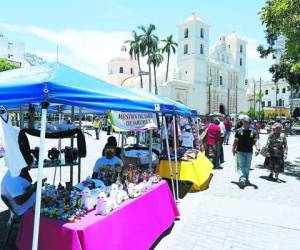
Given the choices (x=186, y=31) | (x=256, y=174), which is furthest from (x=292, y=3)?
(x=186, y=31)

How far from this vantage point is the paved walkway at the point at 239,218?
575 centimetres

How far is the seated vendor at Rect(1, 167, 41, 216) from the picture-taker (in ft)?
16.3

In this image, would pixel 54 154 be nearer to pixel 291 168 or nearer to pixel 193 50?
pixel 291 168

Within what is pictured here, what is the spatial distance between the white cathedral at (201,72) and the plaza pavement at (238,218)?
64567 millimetres

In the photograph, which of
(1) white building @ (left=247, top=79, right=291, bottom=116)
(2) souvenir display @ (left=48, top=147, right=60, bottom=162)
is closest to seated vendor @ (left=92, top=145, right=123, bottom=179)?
(2) souvenir display @ (left=48, top=147, right=60, bottom=162)

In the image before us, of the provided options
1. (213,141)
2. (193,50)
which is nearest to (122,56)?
(193,50)

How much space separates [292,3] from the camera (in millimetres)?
10977

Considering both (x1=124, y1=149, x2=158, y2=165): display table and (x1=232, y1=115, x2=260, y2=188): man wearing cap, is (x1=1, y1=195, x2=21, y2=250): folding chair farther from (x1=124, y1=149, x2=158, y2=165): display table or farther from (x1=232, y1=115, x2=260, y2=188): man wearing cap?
(x1=232, y1=115, x2=260, y2=188): man wearing cap

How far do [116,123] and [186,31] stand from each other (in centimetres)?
7685

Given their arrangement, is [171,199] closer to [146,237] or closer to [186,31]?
[146,237]

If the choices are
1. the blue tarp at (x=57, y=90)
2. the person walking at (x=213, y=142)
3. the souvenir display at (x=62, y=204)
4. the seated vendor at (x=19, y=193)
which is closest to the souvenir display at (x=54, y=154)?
the seated vendor at (x=19, y=193)

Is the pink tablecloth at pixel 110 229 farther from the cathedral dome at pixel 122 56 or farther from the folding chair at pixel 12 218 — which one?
the cathedral dome at pixel 122 56

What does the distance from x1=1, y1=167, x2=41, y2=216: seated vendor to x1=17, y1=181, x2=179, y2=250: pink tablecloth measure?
420mm

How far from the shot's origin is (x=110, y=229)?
4.31m
